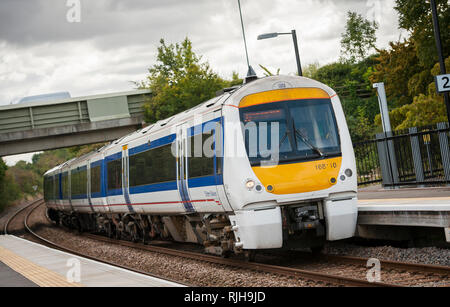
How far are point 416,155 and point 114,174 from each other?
9010 mm

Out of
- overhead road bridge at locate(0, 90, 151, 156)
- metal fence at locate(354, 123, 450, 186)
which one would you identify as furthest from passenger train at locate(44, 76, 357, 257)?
overhead road bridge at locate(0, 90, 151, 156)

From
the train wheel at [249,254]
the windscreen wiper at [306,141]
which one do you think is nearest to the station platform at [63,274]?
the train wheel at [249,254]

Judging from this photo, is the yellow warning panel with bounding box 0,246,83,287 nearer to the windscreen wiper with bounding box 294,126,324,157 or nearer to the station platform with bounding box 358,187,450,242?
the windscreen wiper with bounding box 294,126,324,157

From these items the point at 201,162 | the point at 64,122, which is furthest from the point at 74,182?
the point at 201,162

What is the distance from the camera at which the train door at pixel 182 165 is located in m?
12.4

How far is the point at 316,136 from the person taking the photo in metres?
10.6

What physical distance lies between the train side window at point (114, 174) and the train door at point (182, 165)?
5149 millimetres

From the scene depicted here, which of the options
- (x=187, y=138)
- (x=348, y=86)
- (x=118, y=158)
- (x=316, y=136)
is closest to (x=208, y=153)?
(x=187, y=138)

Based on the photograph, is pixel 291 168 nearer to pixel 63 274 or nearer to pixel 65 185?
pixel 63 274

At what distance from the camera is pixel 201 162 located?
→ 1149cm

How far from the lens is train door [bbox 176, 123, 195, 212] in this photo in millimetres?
12375
